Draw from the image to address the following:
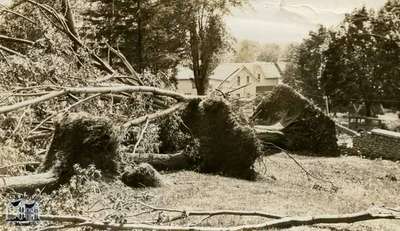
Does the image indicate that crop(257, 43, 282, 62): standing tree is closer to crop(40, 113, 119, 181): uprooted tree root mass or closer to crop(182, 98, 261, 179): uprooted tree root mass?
crop(182, 98, 261, 179): uprooted tree root mass

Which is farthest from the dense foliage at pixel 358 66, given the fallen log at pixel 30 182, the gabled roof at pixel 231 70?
the fallen log at pixel 30 182

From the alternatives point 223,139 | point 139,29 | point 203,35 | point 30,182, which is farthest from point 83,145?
point 203,35

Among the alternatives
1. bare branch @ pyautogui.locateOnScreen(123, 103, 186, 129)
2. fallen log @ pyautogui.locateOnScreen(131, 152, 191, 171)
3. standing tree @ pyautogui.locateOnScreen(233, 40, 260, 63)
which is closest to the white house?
standing tree @ pyautogui.locateOnScreen(233, 40, 260, 63)

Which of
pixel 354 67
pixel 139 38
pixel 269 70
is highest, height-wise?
pixel 269 70

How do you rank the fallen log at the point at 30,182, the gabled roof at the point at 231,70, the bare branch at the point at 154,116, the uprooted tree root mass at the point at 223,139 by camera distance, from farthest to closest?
1. the gabled roof at the point at 231,70
2. the uprooted tree root mass at the point at 223,139
3. the bare branch at the point at 154,116
4. the fallen log at the point at 30,182

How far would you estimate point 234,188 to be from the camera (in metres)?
10.0

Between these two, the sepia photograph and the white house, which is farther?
the white house

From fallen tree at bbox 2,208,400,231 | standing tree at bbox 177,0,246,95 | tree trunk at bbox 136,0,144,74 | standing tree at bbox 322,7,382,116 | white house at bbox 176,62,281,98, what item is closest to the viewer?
fallen tree at bbox 2,208,400,231

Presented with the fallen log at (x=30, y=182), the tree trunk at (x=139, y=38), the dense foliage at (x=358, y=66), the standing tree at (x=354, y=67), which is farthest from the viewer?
the standing tree at (x=354, y=67)

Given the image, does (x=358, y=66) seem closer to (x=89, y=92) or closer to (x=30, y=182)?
(x=89, y=92)

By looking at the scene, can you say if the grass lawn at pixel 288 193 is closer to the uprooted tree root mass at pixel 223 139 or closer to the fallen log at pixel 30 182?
the uprooted tree root mass at pixel 223 139

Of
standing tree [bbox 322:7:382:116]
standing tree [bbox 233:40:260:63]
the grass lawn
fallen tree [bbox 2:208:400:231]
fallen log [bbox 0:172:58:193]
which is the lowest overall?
the grass lawn

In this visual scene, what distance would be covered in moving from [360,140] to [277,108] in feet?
10.5

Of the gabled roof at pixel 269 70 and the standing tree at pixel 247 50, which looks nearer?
the gabled roof at pixel 269 70
